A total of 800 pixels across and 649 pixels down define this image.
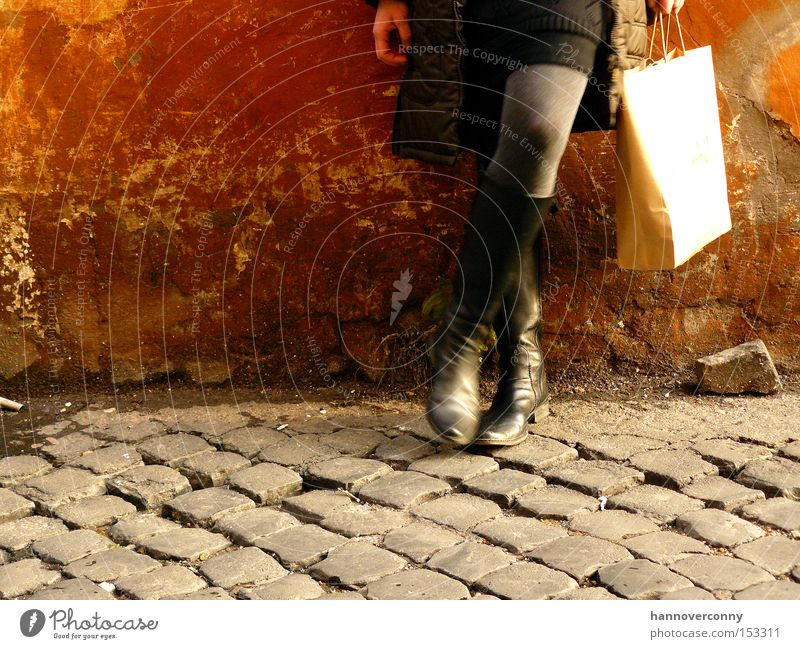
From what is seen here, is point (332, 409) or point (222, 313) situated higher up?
point (222, 313)

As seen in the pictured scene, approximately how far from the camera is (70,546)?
2.37 meters

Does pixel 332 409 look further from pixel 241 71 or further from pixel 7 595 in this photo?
pixel 7 595

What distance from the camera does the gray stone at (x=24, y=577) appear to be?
215 centimetres

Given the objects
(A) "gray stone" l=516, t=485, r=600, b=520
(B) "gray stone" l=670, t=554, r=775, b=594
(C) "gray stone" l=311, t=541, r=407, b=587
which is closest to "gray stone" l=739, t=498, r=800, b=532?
(B) "gray stone" l=670, t=554, r=775, b=594

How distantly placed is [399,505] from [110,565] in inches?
26.8

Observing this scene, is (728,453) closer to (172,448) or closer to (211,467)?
(211,467)

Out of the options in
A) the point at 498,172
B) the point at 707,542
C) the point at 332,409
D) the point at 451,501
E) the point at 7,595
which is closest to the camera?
the point at 7,595

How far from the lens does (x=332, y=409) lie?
10.7 ft

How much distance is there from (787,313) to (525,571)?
64.7 inches

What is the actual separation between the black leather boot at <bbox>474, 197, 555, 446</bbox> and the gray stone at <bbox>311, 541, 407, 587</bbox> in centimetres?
69

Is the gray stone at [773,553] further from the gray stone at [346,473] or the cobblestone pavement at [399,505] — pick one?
the gray stone at [346,473]

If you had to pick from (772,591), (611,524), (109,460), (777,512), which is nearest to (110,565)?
(109,460)

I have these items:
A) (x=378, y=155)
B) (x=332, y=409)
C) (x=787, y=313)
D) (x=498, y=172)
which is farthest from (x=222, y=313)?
(x=787, y=313)

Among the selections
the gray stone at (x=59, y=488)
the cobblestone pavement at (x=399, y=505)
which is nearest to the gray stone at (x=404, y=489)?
the cobblestone pavement at (x=399, y=505)
